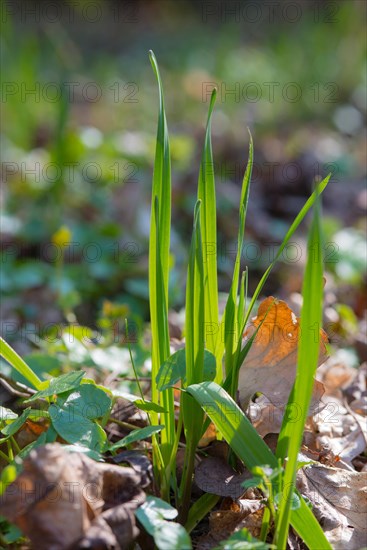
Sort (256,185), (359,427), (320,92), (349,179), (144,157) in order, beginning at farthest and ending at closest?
(320,92), (349,179), (256,185), (144,157), (359,427)

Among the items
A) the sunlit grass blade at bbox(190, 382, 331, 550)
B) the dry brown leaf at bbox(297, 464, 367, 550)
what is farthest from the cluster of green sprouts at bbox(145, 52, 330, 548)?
the dry brown leaf at bbox(297, 464, 367, 550)

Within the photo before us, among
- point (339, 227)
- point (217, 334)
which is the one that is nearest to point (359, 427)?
point (217, 334)

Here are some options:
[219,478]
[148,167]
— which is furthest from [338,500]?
[148,167]

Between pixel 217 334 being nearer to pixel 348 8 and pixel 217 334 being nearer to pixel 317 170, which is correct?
pixel 317 170

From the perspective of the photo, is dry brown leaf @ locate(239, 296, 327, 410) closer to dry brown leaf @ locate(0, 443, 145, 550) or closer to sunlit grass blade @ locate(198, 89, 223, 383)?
sunlit grass blade @ locate(198, 89, 223, 383)

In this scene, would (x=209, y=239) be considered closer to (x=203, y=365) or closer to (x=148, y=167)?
(x=203, y=365)

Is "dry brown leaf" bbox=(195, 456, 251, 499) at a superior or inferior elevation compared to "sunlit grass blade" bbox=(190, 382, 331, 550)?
inferior
